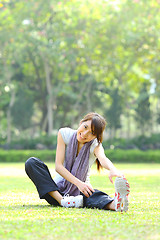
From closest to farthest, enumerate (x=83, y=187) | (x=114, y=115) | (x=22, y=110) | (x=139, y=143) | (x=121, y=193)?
(x=121, y=193) → (x=83, y=187) → (x=139, y=143) → (x=114, y=115) → (x=22, y=110)

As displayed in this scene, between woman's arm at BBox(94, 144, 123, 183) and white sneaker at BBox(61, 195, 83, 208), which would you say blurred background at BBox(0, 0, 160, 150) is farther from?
white sneaker at BBox(61, 195, 83, 208)

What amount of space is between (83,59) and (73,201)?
19.9 m

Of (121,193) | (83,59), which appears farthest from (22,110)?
(121,193)

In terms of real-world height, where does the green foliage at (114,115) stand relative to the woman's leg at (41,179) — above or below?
above

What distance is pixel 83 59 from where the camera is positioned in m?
23.6

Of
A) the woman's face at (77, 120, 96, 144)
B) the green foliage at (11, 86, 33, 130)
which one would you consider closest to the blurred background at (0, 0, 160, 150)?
the green foliage at (11, 86, 33, 130)

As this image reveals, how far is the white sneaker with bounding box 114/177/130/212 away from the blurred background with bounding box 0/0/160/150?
53.6 ft

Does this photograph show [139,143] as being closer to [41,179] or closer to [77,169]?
[77,169]

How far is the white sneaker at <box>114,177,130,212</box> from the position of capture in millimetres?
3760

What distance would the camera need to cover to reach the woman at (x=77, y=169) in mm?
4148

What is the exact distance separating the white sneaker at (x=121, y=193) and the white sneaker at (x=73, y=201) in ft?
1.40

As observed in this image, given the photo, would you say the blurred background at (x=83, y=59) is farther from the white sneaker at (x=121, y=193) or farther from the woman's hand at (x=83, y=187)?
the white sneaker at (x=121, y=193)

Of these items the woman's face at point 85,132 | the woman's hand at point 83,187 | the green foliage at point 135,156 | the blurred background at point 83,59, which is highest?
the blurred background at point 83,59

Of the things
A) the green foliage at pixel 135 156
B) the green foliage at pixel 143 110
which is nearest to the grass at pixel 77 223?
the green foliage at pixel 135 156
